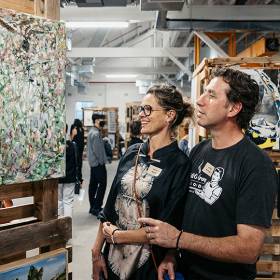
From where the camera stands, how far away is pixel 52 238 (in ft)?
6.05

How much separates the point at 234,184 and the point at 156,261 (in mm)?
628

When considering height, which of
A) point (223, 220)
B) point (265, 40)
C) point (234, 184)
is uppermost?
point (265, 40)

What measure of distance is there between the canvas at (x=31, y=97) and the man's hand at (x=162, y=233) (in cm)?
51

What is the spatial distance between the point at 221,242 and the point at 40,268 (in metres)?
0.83

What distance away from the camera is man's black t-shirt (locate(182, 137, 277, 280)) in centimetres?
159

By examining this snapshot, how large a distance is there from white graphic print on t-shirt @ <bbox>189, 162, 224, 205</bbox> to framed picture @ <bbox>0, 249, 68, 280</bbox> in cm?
72

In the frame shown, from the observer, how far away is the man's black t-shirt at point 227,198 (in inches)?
62.7

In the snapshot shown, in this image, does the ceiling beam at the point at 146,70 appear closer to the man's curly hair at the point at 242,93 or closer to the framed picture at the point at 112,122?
the framed picture at the point at 112,122

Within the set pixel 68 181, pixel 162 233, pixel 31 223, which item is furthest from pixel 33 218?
pixel 68 181

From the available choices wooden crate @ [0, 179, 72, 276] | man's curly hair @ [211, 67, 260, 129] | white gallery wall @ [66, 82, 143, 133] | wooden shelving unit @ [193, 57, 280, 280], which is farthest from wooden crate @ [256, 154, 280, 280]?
white gallery wall @ [66, 82, 143, 133]

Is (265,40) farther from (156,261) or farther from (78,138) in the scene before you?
(156,261)

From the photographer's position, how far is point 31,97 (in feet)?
5.53

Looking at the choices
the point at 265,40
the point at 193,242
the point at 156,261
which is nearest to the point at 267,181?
the point at 193,242

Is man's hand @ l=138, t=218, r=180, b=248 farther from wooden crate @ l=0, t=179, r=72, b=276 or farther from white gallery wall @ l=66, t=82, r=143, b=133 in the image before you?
white gallery wall @ l=66, t=82, r=143, b=133
